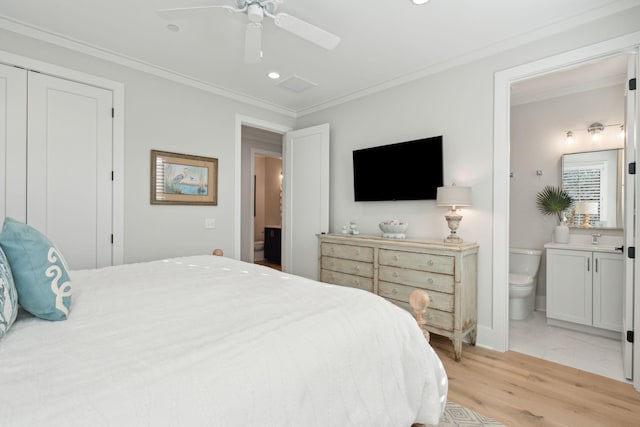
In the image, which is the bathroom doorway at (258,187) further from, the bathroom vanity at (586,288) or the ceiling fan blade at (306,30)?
the bathroom vanity at (586,288)

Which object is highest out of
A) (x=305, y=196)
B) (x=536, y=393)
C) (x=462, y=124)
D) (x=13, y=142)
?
(x=462, y=124)

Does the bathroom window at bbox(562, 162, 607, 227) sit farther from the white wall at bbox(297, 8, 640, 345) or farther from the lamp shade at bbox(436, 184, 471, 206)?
the lamp shade at bbox(436, 184, 471, 206)

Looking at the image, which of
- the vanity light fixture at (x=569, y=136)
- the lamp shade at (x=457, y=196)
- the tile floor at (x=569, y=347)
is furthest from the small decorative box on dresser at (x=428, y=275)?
the vanity light fixture at (x=569, y=136)

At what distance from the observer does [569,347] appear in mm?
2809

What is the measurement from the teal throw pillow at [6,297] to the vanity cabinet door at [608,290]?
167 inches

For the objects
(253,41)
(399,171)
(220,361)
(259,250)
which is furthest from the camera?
(259,250)

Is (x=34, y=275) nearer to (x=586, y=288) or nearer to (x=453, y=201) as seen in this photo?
(x=453, y=201)

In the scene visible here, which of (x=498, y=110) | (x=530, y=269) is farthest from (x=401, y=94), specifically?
(x=530, y=269)

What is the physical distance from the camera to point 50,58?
2617mm

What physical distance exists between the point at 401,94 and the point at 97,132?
10.0 feet

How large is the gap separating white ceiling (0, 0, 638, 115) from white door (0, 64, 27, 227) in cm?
42

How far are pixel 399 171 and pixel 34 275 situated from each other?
9.89 ft

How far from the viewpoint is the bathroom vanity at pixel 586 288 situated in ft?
9.67

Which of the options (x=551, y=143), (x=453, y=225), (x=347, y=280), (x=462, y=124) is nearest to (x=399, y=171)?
(x=462, y=124)
